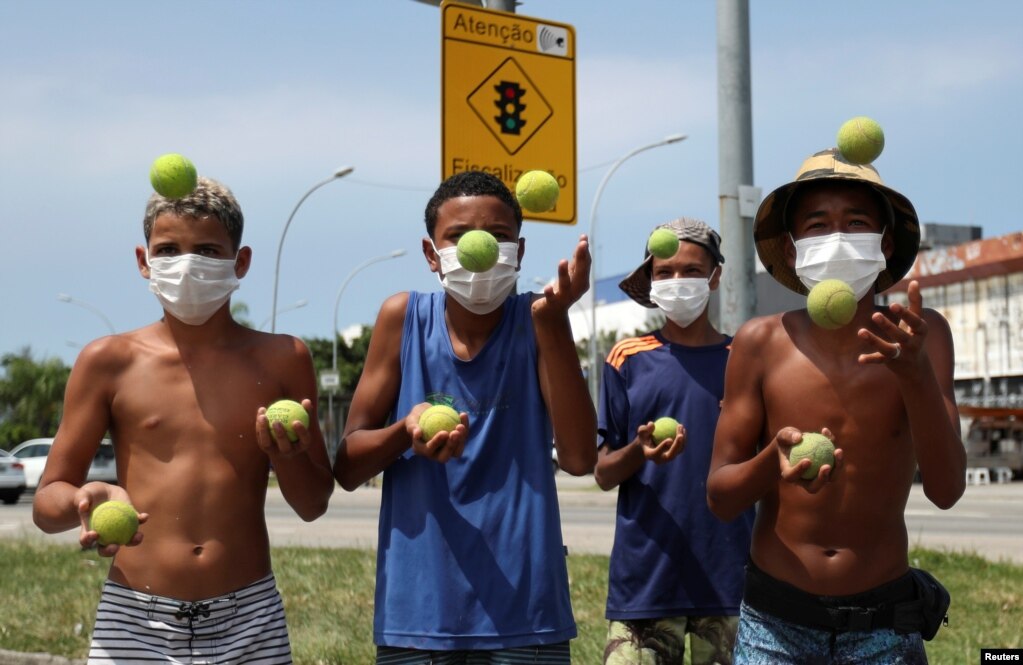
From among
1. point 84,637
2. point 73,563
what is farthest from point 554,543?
point 73,563

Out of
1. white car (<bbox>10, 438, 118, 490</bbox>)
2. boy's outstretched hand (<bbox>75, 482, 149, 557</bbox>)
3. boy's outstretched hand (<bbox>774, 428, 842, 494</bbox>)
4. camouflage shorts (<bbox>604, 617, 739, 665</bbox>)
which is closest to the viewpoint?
boy's outstretched hand (<bbox>774, 428, 842, 494</bbox>)

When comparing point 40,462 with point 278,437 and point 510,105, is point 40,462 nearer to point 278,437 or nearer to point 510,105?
point 510,105

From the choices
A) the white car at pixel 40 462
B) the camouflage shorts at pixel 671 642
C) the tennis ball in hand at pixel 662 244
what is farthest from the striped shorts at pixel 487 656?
the white car at pixel 40 462

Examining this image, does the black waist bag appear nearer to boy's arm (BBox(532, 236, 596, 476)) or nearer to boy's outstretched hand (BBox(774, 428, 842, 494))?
boy's outstretched hand (BBox(774, 428, 842, 494))

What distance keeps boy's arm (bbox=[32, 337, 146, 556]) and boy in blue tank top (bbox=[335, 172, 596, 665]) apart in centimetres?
72

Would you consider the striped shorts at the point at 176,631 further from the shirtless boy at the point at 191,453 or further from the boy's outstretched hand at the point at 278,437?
the boy's outstretched hand at the point at 278,437

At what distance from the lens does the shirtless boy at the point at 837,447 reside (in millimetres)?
3268

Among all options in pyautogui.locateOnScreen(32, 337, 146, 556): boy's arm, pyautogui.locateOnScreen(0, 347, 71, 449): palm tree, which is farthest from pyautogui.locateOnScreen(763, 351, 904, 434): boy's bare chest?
pyautogui.locateOnScreen(0, 347, 71, 449): palm tree

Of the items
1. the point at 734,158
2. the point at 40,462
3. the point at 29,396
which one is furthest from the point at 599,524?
the point at 29,396

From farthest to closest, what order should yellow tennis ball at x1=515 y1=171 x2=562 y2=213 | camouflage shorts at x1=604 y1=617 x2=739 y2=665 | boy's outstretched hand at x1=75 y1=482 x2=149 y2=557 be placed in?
camouflage shorts at x1=604 y1=617 x2=739 y2=665 < yellow tennis ball at x1=515 y1=171 x2=562 y2=213 < boy's outstretched hand at x1=75 y1=482 x2=149 y2=557

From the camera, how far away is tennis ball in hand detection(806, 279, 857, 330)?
314 cm

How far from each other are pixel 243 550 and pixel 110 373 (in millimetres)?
671

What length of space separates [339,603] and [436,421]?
591cm

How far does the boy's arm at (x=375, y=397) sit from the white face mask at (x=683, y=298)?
4.78 feet
